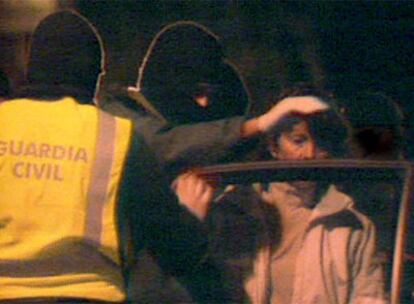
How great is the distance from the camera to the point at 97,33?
3078 mm

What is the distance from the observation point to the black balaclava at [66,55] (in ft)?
10.0

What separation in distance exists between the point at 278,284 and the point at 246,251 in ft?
0.37

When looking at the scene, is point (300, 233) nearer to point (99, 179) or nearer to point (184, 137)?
point (184, 137)

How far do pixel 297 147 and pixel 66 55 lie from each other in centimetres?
62

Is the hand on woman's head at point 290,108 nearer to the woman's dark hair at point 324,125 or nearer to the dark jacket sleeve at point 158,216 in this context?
the woman's dark hair at point 324,125

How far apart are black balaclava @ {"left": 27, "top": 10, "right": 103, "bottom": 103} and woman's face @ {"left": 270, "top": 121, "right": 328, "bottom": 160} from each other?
489 mm

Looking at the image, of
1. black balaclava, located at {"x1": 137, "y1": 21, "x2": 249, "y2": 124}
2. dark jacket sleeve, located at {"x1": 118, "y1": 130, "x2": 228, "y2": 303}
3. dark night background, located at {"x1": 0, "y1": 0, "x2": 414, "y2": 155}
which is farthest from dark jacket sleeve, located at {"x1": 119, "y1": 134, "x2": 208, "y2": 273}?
dark night background, located at {"x1": 0, "y1": 0, "x2": 414, "y2": 155}

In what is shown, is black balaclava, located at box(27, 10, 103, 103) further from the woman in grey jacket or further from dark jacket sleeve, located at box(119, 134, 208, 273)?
the woman in grey jacket

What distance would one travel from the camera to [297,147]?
3.09 m

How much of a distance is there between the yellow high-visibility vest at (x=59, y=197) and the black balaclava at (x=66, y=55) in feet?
0.20

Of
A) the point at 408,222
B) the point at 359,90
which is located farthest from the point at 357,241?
the point at 359,90

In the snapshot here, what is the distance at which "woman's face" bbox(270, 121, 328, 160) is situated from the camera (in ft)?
10.1

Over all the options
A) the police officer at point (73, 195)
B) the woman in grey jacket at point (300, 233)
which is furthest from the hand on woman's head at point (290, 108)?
the police officer at point (73, 195)

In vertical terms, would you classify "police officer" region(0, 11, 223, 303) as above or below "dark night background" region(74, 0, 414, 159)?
below
